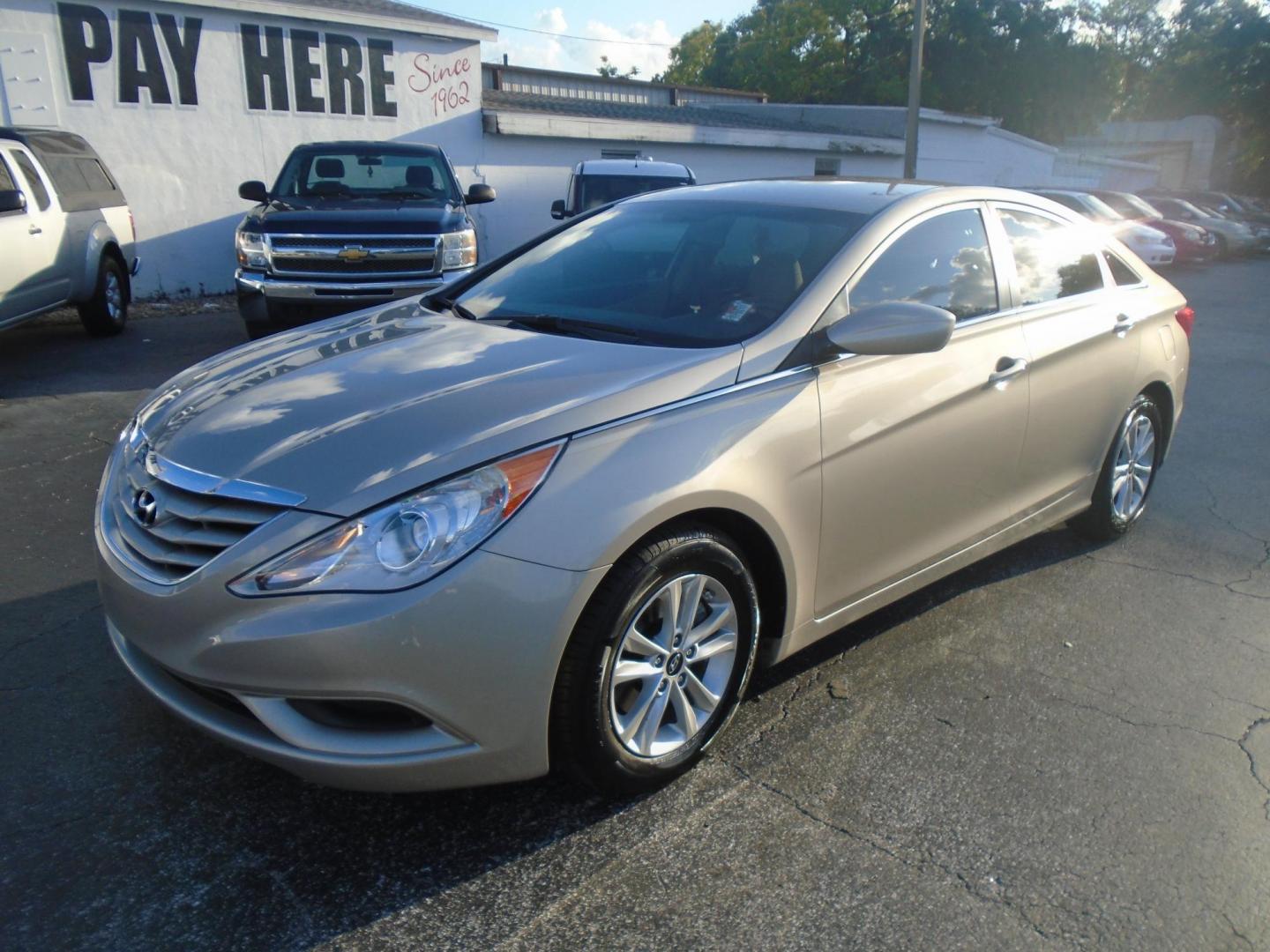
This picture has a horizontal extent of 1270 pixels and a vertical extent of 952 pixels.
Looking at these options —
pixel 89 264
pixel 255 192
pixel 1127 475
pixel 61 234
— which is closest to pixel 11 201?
pixel 61 234

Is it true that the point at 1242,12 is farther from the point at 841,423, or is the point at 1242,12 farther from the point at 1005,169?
the point at 841,423

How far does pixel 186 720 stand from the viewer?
2590 mm

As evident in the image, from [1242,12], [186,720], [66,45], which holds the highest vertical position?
[1242,12]

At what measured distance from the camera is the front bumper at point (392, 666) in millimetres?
2342

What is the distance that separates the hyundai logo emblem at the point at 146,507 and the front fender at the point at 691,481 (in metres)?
0.98

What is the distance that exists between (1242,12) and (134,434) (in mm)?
56277

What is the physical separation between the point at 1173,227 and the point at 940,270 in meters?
21.3

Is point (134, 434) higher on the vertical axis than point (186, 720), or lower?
higher

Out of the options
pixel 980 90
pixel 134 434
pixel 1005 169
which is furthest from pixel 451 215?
pixel 980 90

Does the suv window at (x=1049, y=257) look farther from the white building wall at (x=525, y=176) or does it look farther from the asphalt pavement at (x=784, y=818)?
the white building wall at (x=525, y=176)

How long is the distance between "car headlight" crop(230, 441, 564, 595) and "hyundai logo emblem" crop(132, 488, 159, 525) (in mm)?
457

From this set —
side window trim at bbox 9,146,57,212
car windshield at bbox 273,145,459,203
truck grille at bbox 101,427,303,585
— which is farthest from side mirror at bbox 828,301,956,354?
side window trim at bbox 9,146,57,212

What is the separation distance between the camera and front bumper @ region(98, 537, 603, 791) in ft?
7.68

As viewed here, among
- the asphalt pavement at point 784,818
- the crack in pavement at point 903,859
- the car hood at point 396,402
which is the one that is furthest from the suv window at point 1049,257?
the crack in pavement at point 903,859
